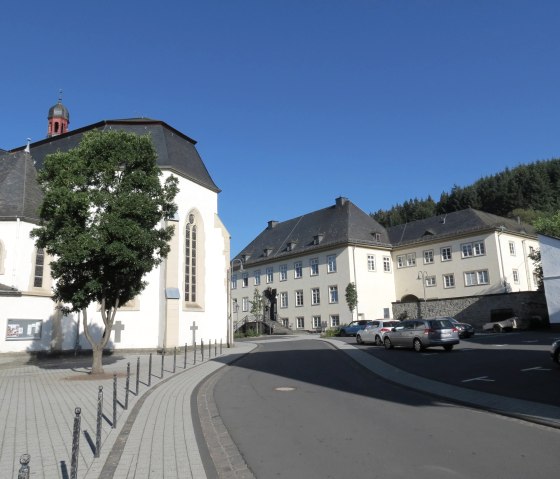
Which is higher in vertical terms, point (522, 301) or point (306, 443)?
point (522, 301)

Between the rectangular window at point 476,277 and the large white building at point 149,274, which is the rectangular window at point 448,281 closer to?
the rectangular window at point 476,277

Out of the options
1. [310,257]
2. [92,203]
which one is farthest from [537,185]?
[92,203]

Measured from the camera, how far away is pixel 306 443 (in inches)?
270

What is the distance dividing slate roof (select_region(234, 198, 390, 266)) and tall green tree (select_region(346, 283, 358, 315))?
4.73 meters

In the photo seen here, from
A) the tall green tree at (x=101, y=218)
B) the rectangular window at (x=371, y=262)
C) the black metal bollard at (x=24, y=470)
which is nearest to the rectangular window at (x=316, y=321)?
the rectangular window at (x=371, y=262)

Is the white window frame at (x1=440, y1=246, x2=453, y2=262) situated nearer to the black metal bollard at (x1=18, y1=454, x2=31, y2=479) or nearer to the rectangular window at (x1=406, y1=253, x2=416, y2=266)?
the rectangular window at (x1=406, y1=253, x2=416, y2=266)

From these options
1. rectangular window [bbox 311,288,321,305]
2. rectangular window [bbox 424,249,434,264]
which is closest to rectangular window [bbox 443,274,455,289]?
rectangular window [bbox 424,249,434,264]

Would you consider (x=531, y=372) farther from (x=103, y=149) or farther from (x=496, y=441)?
(x=103, y=149)

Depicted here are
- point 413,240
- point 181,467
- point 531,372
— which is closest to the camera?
point 181,467

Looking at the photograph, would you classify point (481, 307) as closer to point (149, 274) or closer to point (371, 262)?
point (371, 262)

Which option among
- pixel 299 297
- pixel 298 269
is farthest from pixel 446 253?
pixel 299 297

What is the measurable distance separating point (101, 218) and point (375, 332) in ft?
61.4

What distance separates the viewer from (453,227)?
48.7 metres

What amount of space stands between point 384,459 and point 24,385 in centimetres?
1249
